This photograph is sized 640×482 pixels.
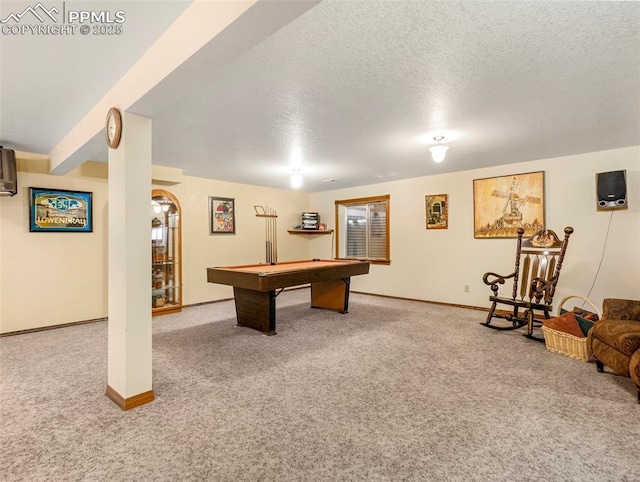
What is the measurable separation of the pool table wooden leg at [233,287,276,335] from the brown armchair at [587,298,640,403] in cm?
324

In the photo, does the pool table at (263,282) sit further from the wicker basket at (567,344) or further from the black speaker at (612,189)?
the black speaker at (612,189)

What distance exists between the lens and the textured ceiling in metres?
1.68

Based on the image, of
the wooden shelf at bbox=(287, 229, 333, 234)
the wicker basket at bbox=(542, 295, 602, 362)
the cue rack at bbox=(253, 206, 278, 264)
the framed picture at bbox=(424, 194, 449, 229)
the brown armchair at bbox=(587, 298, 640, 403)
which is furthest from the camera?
the wooden shelf at bbox=(287, 229, 333, 234)

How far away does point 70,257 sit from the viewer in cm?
439

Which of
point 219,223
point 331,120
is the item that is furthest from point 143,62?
point 219,223

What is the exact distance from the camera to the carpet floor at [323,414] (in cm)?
164

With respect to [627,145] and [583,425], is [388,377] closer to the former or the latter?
[583,425]

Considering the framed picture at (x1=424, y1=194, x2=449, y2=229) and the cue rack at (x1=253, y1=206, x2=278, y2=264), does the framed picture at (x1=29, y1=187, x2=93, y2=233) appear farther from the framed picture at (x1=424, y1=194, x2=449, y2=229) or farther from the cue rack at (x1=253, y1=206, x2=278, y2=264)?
the framed picture at (x1=424, y1=194, x2=449, y2=229)

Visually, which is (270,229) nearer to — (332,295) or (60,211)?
(332,295)

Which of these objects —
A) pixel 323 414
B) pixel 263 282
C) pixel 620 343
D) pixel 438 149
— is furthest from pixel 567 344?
pixel 263 282

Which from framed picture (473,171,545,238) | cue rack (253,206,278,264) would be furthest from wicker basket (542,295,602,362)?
cue rack (253,206,278,264)

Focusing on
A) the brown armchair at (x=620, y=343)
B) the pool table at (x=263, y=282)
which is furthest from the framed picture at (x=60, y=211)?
the brown armchair at (x=620, y=343)

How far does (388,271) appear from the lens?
6461mm

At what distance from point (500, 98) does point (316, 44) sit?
167 centimetres
